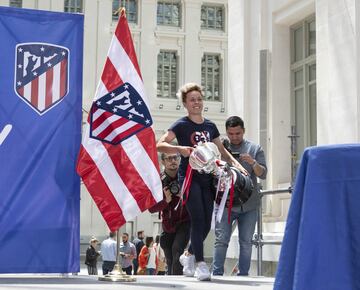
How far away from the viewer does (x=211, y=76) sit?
40.1m

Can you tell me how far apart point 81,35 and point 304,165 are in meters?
3.47

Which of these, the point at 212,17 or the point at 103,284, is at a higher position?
the point at 212,17

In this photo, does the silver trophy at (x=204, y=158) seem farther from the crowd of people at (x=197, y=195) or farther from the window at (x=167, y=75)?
the window at (x=167, y=75)

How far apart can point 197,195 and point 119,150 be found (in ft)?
2.58

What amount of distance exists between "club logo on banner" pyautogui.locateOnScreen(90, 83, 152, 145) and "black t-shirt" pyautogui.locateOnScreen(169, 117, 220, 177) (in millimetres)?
275

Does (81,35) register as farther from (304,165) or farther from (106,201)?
(304,165)

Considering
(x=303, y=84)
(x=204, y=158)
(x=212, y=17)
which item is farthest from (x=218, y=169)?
(x=212, y=17)

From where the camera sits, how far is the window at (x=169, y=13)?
39.5 m

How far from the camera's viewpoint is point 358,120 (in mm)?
9562

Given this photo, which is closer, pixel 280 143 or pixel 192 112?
pixel 192 112

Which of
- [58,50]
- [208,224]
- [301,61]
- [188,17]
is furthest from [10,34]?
[188,17]

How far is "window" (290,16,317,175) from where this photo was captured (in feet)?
37.4

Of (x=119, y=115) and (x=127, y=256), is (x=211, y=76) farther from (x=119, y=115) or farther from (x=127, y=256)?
(x=119, y=115)

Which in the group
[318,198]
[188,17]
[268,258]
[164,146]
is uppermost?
[188,17]
